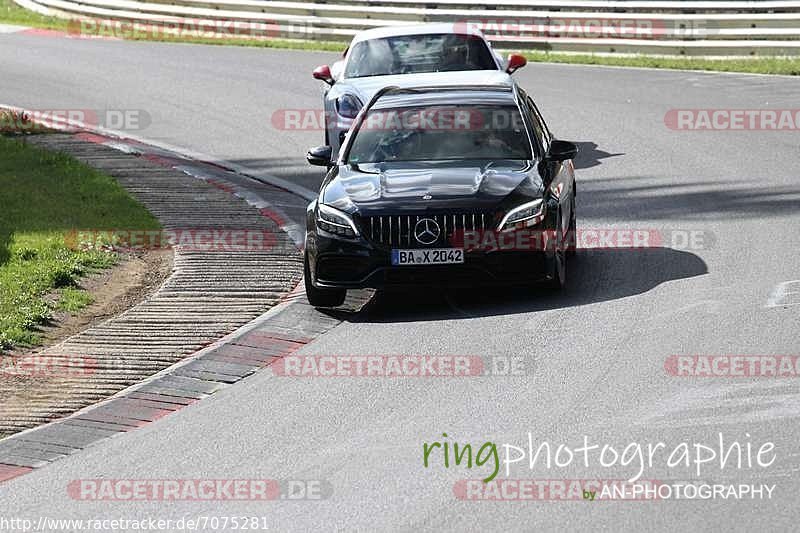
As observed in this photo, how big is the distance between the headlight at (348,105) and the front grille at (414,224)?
5.93 meters

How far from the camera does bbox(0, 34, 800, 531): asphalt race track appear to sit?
7332 mm

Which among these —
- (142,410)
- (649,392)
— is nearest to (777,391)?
(649,392)

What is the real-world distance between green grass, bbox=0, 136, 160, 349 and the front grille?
245cm

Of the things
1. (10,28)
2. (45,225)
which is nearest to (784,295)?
(45,225)

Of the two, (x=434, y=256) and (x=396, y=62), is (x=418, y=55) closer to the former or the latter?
(x=396, y=62)

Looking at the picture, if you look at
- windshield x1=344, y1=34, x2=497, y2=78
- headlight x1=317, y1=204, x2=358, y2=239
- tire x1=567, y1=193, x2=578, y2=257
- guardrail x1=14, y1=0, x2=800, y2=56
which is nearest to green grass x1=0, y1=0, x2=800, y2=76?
guardrail x1=14, y1=0, x2=800, y2=56

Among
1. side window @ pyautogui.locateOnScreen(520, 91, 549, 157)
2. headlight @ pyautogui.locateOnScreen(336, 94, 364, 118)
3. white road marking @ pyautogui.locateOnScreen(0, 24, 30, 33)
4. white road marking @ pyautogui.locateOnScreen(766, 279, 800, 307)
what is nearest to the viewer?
white road marking @ pyautogui.locateOnScreen(766, 279, 800, 307)

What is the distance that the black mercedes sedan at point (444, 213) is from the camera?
37.0 ft

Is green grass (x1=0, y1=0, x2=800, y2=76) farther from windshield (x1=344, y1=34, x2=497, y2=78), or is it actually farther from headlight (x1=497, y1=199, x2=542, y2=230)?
headlight (x1=497, y1=199, x2=542, y2=230)

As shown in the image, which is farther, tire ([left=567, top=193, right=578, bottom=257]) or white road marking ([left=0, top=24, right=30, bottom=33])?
white road marking ([left=0, top=24, right=30, bottom=33])

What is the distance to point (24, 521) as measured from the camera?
7398 mm

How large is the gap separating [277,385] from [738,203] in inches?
278

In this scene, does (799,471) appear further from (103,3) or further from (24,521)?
(103,3)

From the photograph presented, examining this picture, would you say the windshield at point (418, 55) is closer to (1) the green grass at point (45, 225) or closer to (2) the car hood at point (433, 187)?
(1) the green grass at point (45, 225)
